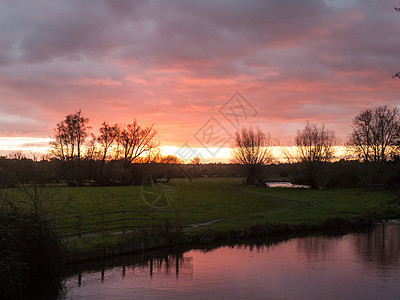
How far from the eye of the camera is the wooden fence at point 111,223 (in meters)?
23.2

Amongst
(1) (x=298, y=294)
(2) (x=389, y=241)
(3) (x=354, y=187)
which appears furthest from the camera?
(3) (x=354, y=187)

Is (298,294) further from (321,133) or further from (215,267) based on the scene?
(321,133)

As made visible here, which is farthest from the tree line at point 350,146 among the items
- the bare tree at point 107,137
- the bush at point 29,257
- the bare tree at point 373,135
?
the bush at point 29,257

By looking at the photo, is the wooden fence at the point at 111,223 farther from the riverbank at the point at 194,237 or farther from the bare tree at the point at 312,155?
the bare tree at the point at 312,155

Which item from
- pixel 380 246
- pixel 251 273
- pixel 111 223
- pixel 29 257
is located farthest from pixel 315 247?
pixel 29 257

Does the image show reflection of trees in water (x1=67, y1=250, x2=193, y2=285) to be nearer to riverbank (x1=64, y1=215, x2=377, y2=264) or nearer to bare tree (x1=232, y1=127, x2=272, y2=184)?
riverbank (x1=64, y1=215, x2=377, y2=264)

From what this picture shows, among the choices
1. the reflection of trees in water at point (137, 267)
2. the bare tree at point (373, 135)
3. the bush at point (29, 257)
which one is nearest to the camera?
the bush at point (29, 257)

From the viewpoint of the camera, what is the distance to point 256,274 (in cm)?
1950

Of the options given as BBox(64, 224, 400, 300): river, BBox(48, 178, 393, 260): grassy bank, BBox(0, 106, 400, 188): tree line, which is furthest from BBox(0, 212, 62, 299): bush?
BBox(0, 106, 400, 188): tree line

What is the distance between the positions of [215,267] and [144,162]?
227 ft

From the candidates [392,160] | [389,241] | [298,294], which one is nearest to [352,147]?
[389,241]

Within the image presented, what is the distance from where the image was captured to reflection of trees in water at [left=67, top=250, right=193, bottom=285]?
1886 centimetres

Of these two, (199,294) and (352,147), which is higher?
(352,147)

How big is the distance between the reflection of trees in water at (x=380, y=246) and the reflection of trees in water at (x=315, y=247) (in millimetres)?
1624
